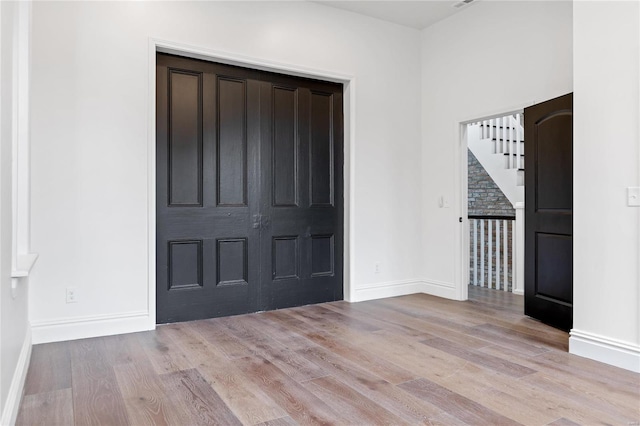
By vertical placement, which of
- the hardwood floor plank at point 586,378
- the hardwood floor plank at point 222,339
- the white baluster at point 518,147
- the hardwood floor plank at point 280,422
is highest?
the white baluster at point 518,147

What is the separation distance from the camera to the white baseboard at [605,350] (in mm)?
2695

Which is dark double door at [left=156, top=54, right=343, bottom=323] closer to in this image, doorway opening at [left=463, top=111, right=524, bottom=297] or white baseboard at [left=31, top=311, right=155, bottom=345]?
white baseboard at [left=31, top=311, right=155, bottom=345]

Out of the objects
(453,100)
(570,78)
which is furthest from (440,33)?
(570,78)

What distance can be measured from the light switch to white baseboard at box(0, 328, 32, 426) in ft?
11.1

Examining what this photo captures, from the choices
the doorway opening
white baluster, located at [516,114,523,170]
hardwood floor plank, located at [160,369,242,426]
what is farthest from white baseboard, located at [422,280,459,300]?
hardwood floor plank, located at [160,369,242,426]

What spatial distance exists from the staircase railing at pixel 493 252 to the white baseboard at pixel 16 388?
189 inches

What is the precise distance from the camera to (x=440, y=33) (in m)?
5.07

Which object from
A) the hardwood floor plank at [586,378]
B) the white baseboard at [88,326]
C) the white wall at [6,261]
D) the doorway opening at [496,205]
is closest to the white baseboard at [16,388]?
the white wall at [6,261]

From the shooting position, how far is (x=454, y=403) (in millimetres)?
2258

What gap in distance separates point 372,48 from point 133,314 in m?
3.59

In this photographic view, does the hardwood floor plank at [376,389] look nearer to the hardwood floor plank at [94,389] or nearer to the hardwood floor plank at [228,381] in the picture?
the hardwood floor plank at [228,381]

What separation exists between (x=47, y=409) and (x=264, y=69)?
324 cm

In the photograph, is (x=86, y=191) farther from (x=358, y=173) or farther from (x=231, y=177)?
(x=358, y=173)

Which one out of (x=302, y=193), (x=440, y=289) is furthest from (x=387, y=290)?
(x=302, y=193)
